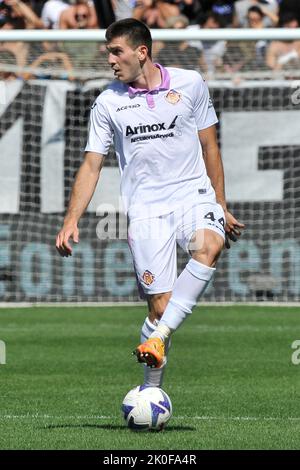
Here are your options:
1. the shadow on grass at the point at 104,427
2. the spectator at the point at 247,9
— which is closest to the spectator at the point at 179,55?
the spectator at the point at 247,9

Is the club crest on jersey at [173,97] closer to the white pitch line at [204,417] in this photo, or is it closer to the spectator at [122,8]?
the white pitch line at [204,417]

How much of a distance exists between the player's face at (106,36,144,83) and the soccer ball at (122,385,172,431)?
2.00 m

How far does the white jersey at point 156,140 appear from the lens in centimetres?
769

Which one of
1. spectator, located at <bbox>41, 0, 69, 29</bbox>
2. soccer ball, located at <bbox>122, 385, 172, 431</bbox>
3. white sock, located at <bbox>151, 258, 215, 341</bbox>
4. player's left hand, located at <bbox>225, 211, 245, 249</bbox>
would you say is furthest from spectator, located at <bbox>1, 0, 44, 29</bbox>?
soccer ball, located at <bbox>122, 385, 172, 431</bbox>

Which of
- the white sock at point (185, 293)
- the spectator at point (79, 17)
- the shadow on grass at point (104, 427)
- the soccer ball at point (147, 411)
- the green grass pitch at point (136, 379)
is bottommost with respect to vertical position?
the green grass pitch at point (136, 379)

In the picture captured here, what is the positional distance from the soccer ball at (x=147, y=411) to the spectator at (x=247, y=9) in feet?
35.8

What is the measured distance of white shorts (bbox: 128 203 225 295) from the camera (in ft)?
25.0

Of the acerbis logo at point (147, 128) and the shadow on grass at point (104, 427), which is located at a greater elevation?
the acerbis logo at point (147, 128)

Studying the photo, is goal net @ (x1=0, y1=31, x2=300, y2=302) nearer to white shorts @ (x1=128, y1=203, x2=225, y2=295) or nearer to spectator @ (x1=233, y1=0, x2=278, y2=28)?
spectator @ (x1=233, y1=0, x2=278, y2=28)

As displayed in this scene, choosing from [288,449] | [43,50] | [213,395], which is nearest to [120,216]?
[43,50]

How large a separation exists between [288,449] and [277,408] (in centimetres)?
181

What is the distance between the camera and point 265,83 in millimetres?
16062

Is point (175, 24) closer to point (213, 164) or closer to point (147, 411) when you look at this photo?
point (213, 164)
